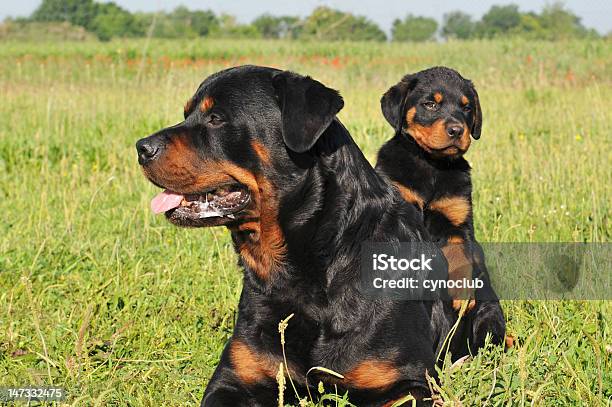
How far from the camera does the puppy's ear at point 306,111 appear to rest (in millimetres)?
2795

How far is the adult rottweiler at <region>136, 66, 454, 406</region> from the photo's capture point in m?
2.80

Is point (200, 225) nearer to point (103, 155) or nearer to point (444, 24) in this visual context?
point (103, 155)

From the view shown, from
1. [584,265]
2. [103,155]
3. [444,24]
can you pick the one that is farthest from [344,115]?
[444,24]

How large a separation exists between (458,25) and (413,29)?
3.81 m

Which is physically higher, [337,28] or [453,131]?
[453,131]

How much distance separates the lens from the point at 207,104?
9.89ft

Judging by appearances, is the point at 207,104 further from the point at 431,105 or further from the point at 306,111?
the point at 431,105

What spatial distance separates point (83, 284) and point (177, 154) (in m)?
1.79

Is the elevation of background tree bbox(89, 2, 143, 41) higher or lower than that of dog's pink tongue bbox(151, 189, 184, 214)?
lower

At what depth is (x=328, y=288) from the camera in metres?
2.88

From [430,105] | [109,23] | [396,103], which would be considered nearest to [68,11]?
[109,23]

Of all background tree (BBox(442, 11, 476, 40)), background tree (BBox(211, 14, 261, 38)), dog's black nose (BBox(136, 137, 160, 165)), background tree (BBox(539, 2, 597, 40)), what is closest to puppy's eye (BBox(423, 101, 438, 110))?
dog's black nose (BBox(136, 137, 160, 165))

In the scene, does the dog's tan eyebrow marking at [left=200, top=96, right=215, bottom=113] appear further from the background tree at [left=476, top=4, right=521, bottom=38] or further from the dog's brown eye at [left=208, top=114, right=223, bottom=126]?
the background tree at [left=476, top=4, right=521, bottom=38]

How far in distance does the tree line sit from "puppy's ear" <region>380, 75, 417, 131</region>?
15.0 metres
